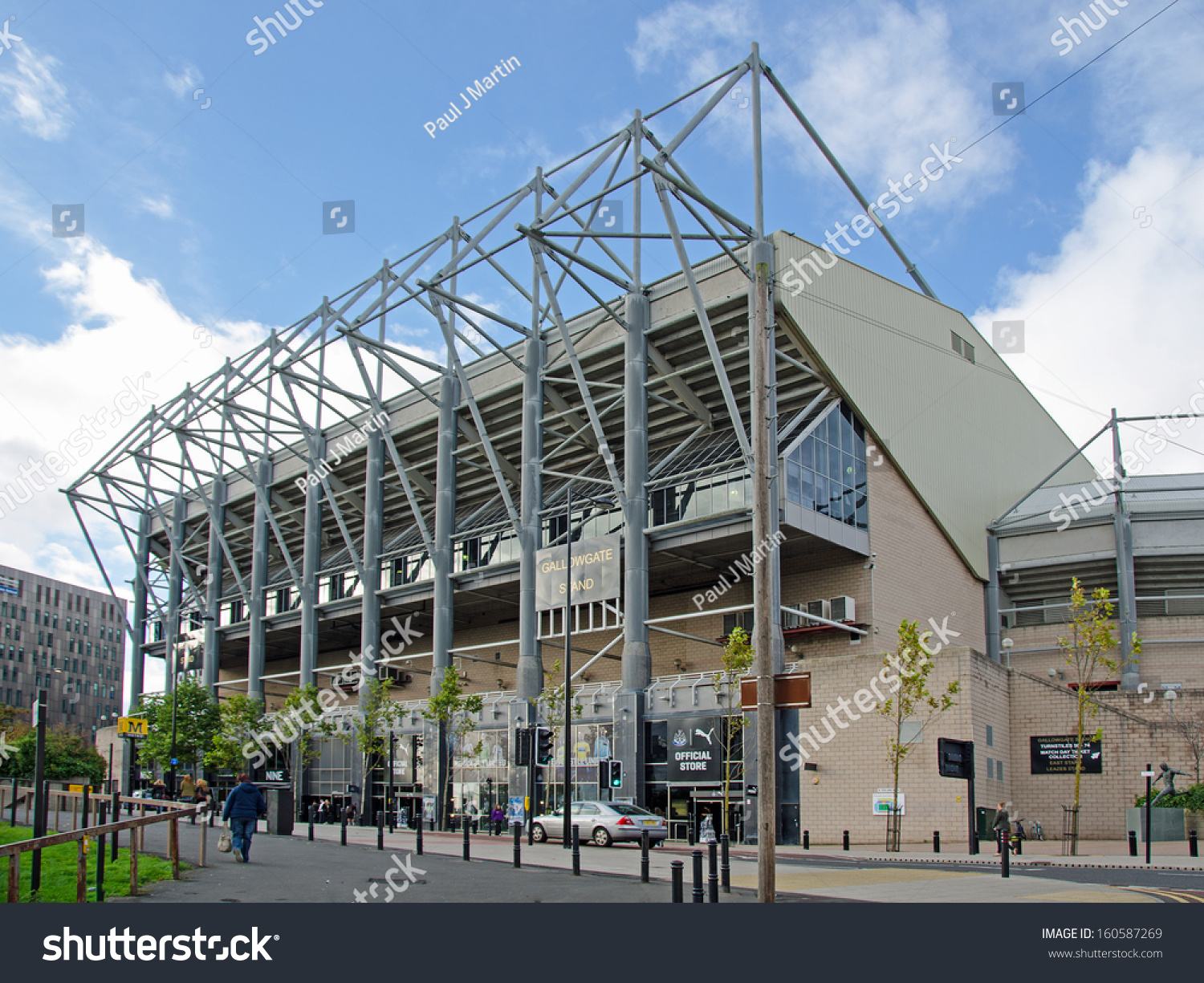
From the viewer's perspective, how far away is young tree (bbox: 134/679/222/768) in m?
59.5

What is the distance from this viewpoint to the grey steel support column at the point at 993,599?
170 ft

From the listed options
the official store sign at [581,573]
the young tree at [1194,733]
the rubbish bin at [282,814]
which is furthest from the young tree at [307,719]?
the young tree at [1194,733]

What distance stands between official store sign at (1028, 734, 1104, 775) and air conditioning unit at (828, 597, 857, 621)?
342 inches

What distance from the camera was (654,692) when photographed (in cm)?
4172

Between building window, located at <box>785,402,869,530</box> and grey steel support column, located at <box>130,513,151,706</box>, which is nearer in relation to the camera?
building window, located at <box>785,402,869,530</box>

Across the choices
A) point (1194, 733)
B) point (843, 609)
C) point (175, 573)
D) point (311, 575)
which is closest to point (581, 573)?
point (843, 609)

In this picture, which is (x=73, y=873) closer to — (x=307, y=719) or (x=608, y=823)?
(x=608, y=823)

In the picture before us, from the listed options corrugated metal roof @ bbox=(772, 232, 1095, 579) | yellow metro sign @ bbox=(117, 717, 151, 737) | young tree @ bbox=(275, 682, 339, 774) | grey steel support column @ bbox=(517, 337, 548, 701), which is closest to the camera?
yellow metro sign @ bbox=(117, 717, 151, 737)

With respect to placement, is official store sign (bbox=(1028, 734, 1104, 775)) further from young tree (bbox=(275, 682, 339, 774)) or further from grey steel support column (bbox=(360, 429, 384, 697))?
grey steel support column (bbox=(360, 429, 384, 697))

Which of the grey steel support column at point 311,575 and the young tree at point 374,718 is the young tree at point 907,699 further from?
the grey steel support column at point 311,575

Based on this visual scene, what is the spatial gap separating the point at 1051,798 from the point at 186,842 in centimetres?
2660

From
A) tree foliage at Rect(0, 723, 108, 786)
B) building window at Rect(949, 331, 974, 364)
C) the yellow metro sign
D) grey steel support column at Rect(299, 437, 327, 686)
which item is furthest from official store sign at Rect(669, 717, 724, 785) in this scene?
tree foliage at Rect(0, 723, 108, 786)

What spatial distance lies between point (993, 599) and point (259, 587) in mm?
42072

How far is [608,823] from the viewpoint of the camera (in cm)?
3031
